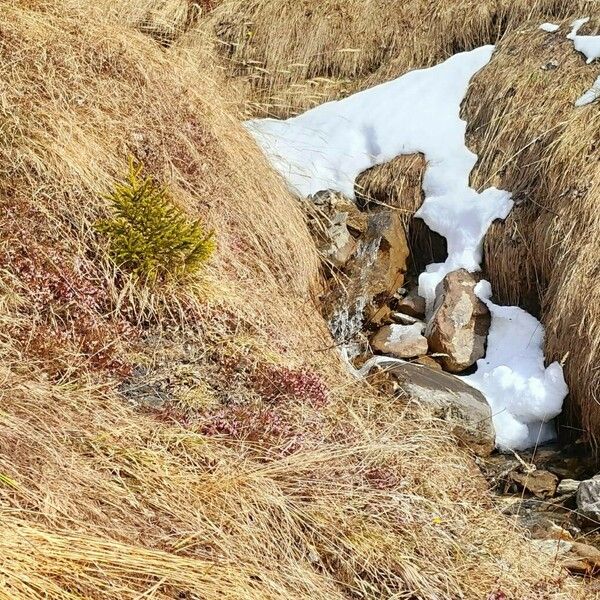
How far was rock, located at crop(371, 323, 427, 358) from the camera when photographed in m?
5.72

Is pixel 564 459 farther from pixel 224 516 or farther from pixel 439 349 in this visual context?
pixel 224 516

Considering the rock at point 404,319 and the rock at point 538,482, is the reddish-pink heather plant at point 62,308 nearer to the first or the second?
the rock at point 538,482

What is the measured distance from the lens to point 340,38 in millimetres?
8672

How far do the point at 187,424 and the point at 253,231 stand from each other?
7.28 feet

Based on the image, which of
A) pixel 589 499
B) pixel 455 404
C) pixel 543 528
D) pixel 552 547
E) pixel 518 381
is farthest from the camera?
pixel 518 381

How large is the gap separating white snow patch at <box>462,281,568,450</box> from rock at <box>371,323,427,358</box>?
1.38 feet

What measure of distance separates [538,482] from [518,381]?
894mm

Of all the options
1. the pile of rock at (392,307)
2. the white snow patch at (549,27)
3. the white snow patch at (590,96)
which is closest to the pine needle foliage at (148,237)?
the pile of rock at (392,307)

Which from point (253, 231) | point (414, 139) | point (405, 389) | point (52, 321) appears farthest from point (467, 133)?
point (52, 321)

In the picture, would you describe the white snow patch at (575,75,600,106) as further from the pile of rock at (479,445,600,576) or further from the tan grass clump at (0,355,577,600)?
the tan grass clump at (0,355,577,600)

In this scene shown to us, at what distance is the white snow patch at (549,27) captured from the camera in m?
7.55

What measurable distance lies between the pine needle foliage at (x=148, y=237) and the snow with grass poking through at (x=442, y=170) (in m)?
1.51

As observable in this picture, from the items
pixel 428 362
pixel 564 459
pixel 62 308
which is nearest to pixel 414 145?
pixel 428 362

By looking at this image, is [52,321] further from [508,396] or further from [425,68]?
[425,68]
